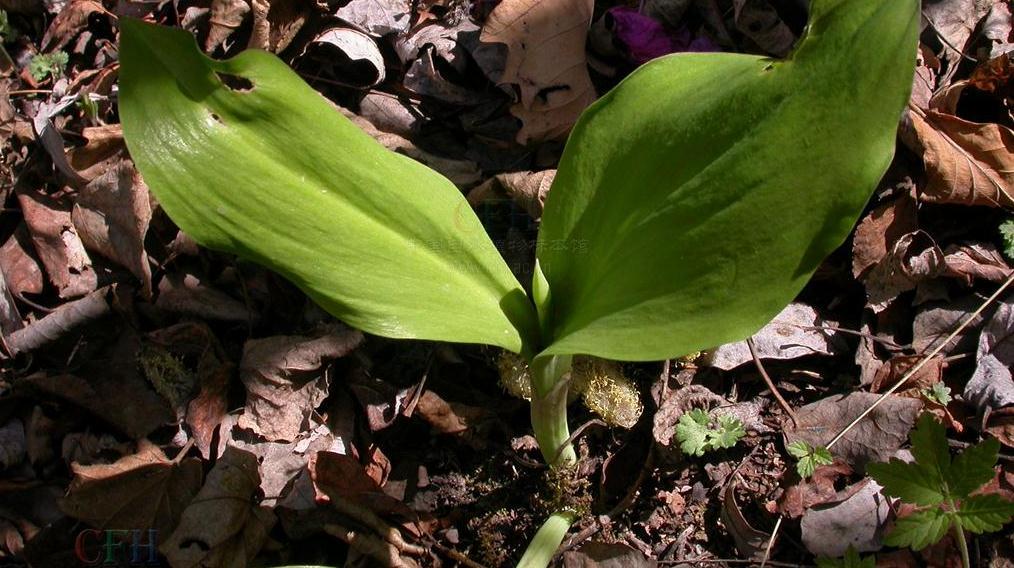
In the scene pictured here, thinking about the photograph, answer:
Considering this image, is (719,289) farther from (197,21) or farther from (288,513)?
(197,21)

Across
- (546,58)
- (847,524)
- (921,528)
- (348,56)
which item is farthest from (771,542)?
(348,56)

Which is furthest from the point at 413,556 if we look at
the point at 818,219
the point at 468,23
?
the point at 468,23

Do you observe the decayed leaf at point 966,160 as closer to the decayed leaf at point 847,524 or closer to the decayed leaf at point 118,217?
the decayed leaf at point 847,524

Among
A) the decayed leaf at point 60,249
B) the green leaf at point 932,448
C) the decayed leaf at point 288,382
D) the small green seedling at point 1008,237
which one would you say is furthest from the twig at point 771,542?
the decayed leaf at point 60,249

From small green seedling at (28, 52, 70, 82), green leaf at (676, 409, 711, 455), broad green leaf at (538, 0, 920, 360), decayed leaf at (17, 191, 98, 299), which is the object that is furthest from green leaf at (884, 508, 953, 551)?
small green seedling at (28, 52, 70, 82)

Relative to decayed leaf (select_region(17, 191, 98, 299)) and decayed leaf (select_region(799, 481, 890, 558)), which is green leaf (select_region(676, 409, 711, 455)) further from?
decayed leaf (select_region(17, 191, 98, 299))

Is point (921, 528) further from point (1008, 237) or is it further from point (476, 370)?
point (476, 370)
